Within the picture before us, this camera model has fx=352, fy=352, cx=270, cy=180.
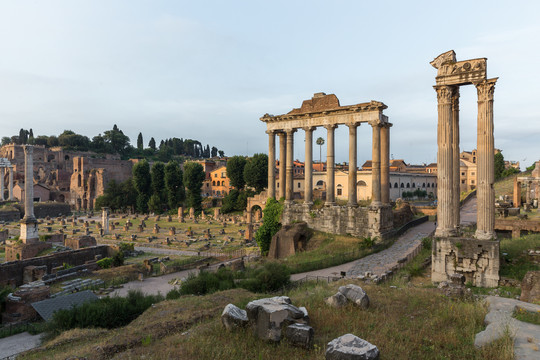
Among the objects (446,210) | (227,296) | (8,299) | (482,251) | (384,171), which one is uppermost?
(384,171)

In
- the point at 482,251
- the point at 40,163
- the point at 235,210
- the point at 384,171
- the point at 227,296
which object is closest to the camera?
the point at 227,296

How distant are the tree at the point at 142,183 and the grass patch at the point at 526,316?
63.8 metres

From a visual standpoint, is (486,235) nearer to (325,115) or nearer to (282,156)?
(325,115)

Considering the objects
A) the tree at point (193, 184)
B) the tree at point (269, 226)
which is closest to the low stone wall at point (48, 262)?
the tree at point (269, 226)

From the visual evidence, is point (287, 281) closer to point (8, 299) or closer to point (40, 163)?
point (8, 299)

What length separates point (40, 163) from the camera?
8969 cm

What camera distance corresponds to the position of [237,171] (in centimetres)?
6222

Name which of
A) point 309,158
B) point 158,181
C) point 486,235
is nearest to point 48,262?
point 309,158

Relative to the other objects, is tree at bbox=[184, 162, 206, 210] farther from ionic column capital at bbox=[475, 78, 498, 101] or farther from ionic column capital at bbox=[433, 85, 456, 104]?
ionic column capital at bbox=[475, 78, 498, 101]

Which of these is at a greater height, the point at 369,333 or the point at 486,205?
the point at 486,205

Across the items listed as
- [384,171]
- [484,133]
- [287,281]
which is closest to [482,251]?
[484,133]

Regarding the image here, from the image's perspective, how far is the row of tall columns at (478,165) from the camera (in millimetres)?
13070

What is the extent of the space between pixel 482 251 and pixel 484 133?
4.36 meters

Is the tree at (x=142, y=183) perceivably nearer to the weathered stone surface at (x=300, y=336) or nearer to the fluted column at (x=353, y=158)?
the fluted column at (x=353, y=158)
